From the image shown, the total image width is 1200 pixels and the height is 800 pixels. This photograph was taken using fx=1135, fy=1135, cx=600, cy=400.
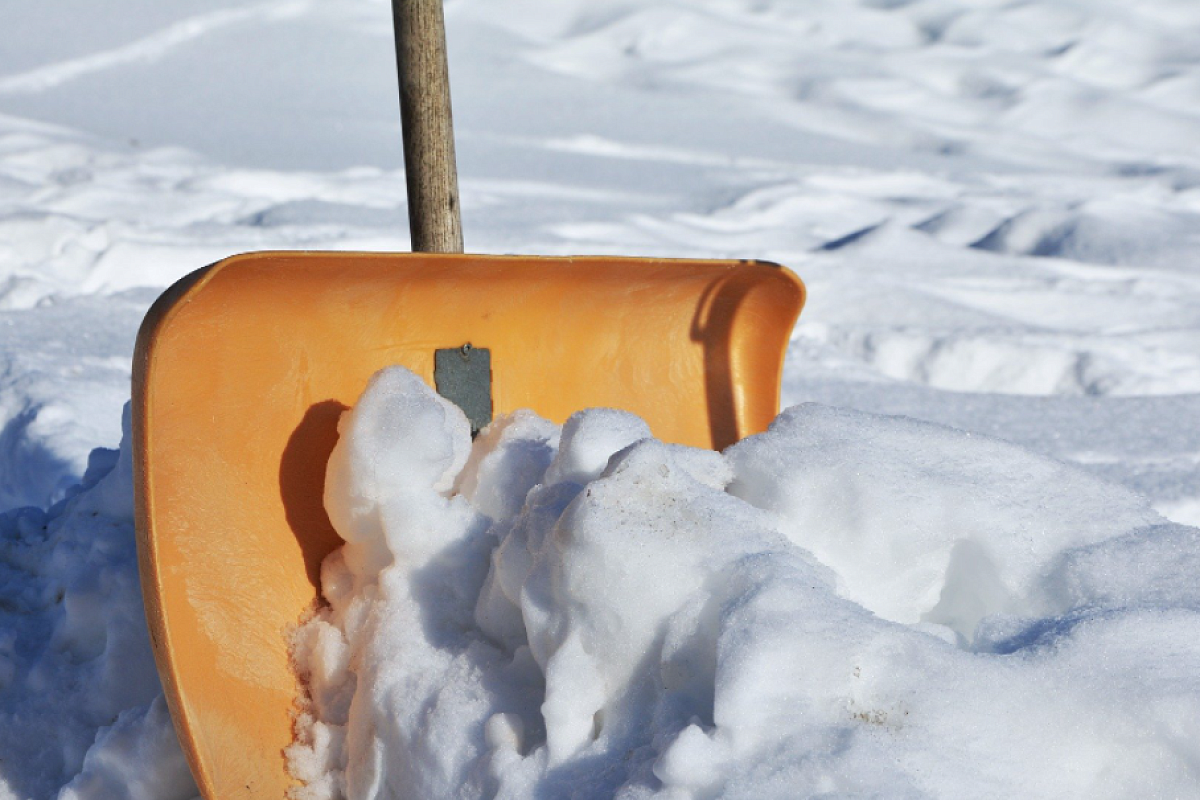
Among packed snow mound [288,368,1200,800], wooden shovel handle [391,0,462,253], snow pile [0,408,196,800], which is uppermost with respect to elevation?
wooden shovel handle [391,0,462,253]

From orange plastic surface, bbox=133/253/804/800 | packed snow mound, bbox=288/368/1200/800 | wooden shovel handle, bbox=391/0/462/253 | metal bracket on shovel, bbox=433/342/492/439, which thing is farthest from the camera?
wooden shovel handle, bbox=391/0/462/253

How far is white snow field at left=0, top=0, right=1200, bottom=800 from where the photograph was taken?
106cm

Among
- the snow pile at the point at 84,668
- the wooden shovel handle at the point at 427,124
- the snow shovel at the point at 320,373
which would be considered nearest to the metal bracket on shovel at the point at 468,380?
the snow shovel at the point at 320,373

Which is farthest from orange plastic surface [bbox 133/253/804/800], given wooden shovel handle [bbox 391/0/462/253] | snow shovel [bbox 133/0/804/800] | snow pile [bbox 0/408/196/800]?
wooden shovel handle [bbox 391/0/462/253]

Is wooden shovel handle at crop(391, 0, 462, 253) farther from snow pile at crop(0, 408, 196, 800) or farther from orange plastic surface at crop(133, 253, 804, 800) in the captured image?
snow pile at crop(0, 408, 196, 800)

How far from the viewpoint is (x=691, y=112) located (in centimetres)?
873

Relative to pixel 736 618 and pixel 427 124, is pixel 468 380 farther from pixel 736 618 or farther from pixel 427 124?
pixel 736 618

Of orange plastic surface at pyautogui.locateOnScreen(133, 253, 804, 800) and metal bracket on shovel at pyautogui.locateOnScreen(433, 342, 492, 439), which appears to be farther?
metal bracket on shovel at pyautogui.locateOnScreen(433, 342, 492, 439)

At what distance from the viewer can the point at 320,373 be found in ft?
5.35

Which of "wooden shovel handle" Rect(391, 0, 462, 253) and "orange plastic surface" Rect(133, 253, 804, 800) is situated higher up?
"wooden shovel handle" Rect(391, 0, 462, 253)

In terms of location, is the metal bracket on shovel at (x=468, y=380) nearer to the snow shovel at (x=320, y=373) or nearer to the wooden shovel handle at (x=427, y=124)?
the snow shovel at (x=320, y=373)

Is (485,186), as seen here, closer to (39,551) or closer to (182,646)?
(39,551)

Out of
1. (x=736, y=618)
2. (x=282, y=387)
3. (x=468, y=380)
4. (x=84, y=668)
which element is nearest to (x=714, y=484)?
(x=736, y=618)

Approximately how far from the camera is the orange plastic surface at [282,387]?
1409 millimetres
